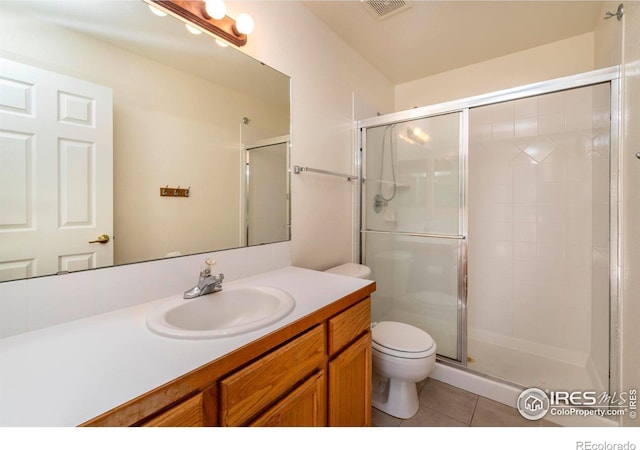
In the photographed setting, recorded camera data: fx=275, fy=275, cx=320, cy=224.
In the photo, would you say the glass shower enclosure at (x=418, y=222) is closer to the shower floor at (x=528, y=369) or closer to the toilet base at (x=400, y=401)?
the shower floor at (x=528, y=369)

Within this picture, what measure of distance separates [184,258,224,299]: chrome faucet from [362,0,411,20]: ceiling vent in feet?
5.89

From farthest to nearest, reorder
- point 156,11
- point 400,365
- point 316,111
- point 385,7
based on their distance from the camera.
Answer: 1. point 316,111
2. point 385,7
3. point 400,365
4. point 156,11

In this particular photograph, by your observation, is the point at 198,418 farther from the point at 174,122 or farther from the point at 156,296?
the point at 174,122

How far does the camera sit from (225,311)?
3.69 feet

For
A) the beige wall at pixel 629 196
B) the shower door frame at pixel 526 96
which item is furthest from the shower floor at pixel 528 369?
the beige wall at pixel 629 196

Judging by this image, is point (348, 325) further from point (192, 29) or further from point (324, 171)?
point (192, 29)

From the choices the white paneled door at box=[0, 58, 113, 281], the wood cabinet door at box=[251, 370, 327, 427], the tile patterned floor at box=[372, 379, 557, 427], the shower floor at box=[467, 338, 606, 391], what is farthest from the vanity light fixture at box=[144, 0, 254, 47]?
the shower floor at box=[467, 338, 606, 391]

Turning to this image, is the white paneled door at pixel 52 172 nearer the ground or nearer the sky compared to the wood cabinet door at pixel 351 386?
nearer the sky

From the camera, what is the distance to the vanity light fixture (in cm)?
113

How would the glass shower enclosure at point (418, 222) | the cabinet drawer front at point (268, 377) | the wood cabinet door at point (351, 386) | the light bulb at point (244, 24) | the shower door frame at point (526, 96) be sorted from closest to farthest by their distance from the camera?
the cabinet drawer front at point (268, 377) → the wood cabinet door at point (351, 386) → the light bulb at point (244, 24) → the shower door frame at point (526, 96) → the glass shower enclosure at point (418, 222)

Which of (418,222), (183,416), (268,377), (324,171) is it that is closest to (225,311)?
(268,377)

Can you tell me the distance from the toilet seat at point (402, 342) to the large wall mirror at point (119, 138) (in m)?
0.91

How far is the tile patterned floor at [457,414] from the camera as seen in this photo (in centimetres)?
151

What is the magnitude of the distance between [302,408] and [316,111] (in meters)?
1.66
